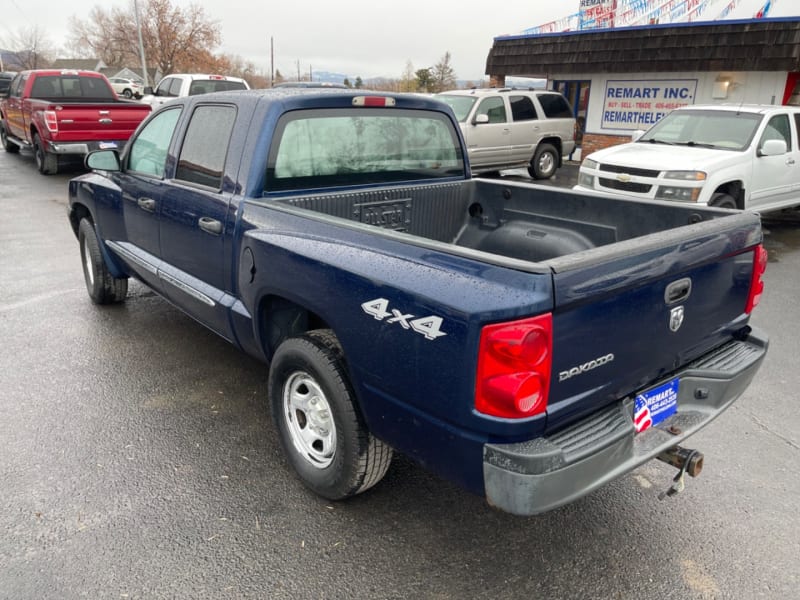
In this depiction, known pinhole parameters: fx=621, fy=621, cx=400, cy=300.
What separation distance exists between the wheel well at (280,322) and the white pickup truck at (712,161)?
5.73 m

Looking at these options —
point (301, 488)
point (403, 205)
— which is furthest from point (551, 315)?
point (403, 205)

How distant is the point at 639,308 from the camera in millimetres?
2348

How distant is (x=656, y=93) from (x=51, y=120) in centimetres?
1322

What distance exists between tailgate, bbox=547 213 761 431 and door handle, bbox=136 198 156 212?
119 inches

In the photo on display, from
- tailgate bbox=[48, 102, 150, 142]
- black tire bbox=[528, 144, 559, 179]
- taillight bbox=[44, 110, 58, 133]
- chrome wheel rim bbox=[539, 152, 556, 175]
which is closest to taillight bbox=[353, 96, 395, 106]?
tailgate bbox=[48, 102, 150, 142]

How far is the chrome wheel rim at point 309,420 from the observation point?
2980 mm

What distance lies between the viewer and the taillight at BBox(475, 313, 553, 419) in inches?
79.7

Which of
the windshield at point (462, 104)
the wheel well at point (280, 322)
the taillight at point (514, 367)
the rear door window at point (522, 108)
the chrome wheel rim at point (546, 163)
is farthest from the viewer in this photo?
the chrome wheel rim at point (546, 163)

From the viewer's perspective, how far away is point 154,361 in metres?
4.53

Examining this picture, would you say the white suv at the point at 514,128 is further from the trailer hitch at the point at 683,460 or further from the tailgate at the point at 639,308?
the trailer hitch at the point at 683,460

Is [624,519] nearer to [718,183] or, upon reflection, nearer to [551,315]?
[551,315]

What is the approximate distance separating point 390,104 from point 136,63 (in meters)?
78.7

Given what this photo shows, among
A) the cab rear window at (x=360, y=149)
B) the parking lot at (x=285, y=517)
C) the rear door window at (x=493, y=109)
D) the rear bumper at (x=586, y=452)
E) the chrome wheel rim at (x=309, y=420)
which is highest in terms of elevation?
the rear door window at (x=493, y=109)

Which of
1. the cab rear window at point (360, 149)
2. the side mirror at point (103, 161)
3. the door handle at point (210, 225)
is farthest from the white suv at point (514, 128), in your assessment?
the door handle at point (210, 225)
